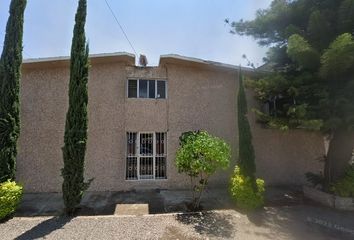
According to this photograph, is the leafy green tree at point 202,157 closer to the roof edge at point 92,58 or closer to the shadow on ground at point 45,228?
the shadow on ground at point 45,228

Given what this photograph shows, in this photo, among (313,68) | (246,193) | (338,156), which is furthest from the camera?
(338,156)

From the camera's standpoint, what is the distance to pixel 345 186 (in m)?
9.87

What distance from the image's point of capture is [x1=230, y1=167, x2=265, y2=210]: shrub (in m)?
9.11

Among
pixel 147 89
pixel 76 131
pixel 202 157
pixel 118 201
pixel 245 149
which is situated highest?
pixel 147 89

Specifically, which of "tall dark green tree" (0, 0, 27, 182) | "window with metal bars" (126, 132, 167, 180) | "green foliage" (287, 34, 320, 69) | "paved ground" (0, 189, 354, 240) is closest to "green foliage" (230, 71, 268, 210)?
"paved ground" (0, 189, 354, 240)

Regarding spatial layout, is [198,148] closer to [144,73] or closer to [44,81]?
[144,73]

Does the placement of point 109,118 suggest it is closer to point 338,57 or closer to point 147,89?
point 147,89

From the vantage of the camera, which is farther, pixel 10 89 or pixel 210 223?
pixel 10 89

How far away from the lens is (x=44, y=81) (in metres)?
11.7

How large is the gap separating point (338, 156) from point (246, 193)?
14.9 feet

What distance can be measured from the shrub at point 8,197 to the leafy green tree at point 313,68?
29.4 ft

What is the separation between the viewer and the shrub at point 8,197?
798 cm

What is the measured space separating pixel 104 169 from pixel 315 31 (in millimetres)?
9902

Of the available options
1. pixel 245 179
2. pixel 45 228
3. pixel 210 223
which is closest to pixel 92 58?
pixel 45 228
